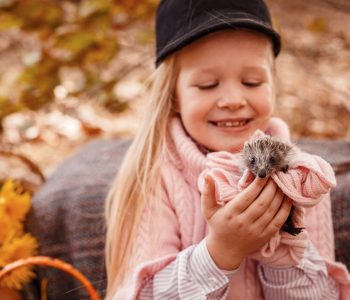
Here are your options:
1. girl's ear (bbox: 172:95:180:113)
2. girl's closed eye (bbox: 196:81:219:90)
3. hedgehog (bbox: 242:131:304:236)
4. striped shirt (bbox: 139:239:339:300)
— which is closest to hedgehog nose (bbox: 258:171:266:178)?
hedgehog (bbox: 242:131:304:236)

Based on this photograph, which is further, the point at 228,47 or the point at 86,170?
the point at 86,170

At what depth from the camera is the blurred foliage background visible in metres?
2.08

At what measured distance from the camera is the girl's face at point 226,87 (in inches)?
45.8

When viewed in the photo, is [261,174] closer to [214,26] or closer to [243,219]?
[243,219]

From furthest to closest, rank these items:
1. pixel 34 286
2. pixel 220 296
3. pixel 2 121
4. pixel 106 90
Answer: pixel 106 90 < pixel 2 121 < pixel 34 286 < pixel 220 296

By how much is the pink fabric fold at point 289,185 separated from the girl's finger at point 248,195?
16 millimetres

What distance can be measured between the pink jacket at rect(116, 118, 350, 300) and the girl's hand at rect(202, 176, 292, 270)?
17cm

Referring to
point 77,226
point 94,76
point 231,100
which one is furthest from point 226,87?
point 94,76

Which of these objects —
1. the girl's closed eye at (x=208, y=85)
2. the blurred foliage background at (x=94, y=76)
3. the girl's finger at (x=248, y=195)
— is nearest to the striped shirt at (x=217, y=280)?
the girl's finger at (x=248, y=195)

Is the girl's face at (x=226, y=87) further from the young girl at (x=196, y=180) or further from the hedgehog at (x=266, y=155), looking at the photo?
the hedgehog at (x=266, y=155)

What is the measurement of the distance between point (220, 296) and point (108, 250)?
1.29 ft

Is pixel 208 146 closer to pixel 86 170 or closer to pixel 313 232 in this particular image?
pixel 313 232

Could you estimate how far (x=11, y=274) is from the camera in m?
1.37

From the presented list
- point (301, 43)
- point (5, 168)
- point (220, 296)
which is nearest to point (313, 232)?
point (220, 296)
